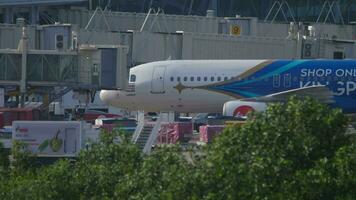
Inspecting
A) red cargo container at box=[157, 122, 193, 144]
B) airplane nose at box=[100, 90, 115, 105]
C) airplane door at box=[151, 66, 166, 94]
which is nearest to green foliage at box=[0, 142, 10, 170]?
red cargo container at box=[157, 122, 193, 144]

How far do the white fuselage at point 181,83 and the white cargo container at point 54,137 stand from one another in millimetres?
16036

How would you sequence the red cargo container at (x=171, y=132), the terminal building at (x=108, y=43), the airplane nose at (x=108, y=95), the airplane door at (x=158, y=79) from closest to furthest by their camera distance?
the red cargo container at (x=171, y=132) < the airplane door at (x=158, y=79) < the airplane nose at (x=108, y=95) < the terminal building at (x=108, y=43)

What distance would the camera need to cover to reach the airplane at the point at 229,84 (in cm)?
5000

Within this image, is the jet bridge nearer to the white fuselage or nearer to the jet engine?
the white fuselage

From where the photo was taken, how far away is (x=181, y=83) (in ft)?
170

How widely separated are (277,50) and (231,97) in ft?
59.1

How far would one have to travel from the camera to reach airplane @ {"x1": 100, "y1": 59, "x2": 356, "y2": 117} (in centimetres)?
5000

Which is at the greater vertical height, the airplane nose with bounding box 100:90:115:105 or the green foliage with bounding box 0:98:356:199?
the green foliage with bounding box 0:98:356:199

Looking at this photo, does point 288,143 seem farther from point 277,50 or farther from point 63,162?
point 277,50

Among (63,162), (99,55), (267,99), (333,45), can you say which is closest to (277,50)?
(333,45)

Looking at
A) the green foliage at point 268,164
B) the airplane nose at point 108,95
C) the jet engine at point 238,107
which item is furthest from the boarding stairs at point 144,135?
the green foliage at point 268,164

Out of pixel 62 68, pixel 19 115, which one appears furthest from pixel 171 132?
pixel 62 68

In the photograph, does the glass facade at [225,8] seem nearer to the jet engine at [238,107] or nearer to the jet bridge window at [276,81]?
the jet bridge window at [276,81]

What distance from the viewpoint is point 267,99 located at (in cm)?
4981
